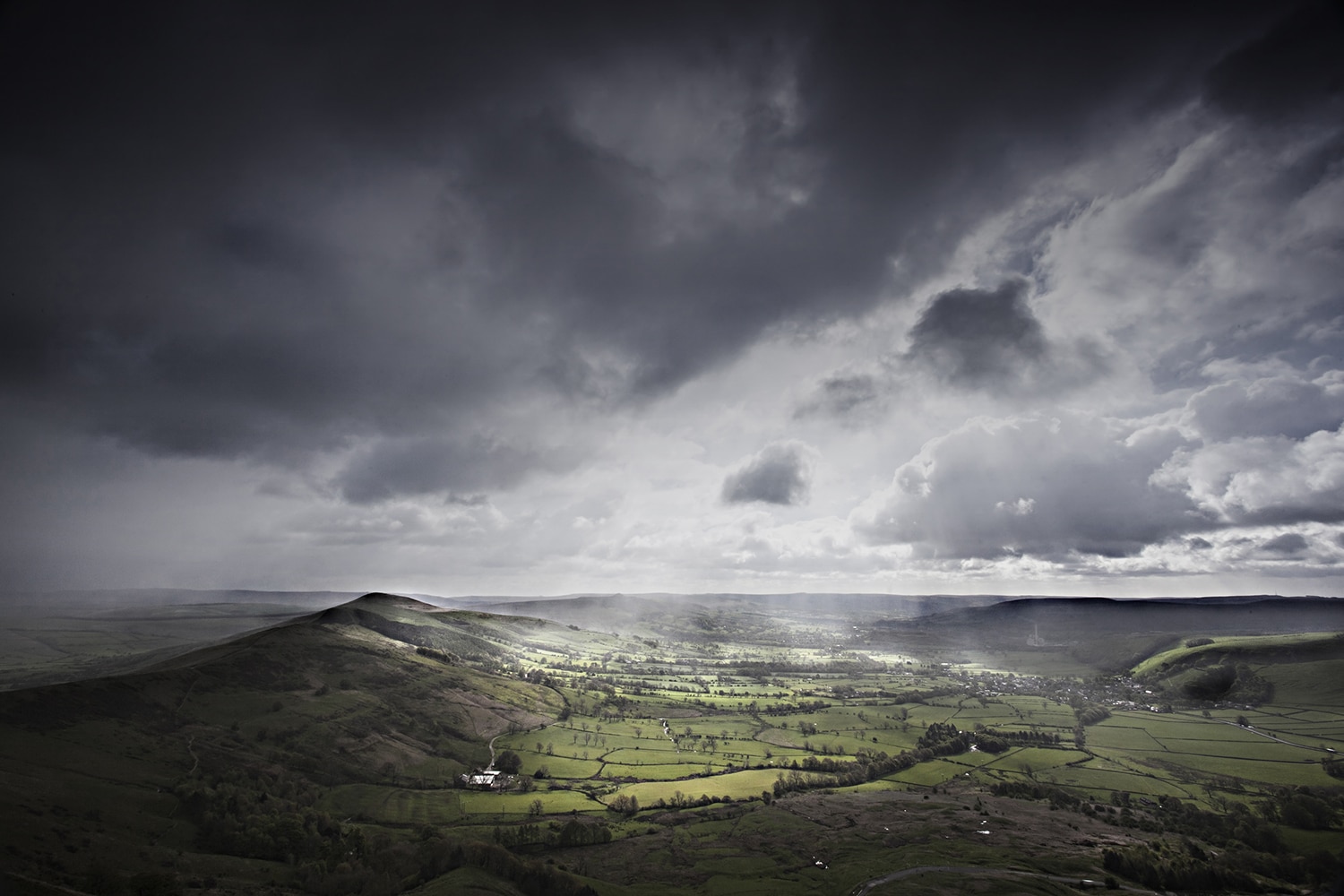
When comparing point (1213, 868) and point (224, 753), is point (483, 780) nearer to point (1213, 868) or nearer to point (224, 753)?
point (224, 753)

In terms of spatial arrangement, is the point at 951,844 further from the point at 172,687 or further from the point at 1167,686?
the point at 1167,686

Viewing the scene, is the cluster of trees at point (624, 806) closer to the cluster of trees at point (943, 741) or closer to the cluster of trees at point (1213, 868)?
the cluster of trees at point (1213, 868)

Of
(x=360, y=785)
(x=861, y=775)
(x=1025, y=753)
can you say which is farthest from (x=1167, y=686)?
(x=360, y=785)

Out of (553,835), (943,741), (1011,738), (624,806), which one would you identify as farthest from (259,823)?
(1011,738)

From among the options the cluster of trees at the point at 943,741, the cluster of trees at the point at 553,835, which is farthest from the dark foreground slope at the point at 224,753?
the cluster of trees at the point at 943,741

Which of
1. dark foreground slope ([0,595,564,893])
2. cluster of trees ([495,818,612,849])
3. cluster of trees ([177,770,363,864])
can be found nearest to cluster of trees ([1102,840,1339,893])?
cluster of trees ([495,818,612,849])
